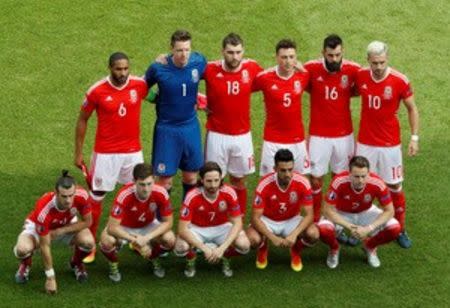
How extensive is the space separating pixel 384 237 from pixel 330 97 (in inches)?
56.7

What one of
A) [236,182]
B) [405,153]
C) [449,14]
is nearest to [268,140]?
[236,182]

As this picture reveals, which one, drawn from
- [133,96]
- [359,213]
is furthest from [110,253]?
[359,213]

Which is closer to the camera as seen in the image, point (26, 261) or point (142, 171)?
point (142, 171)

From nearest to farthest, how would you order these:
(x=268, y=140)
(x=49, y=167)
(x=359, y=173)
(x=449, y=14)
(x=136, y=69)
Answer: (x=359, y=173) → (x=268, y=140) → (x=49, y=167) → (x=136, y=69) → (x=449, y=14)

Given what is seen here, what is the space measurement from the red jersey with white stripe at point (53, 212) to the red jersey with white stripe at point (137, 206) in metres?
0.28

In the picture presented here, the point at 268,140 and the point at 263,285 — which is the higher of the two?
the point at 268,140

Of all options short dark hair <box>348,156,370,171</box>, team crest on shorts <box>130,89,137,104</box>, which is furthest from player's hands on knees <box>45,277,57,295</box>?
short dark hair <box>348,156,370,171</box>

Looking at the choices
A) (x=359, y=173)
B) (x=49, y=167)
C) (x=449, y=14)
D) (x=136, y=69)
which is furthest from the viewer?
(x=449, y=14)

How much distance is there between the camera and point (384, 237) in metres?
10.7

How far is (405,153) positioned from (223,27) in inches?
132

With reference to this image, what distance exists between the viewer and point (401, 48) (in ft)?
49.0

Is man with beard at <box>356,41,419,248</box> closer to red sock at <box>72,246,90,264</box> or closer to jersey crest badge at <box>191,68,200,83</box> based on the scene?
jersey crest badge at <box>191,68,200,83</box>

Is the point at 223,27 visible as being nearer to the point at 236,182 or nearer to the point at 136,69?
the point at 136,69

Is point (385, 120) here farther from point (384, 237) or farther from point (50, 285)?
point (50, 285)
